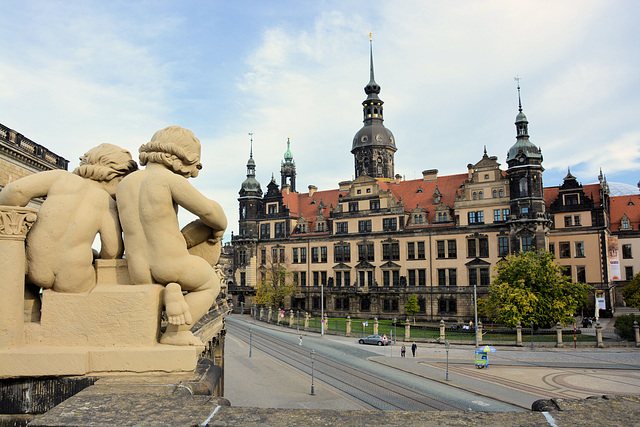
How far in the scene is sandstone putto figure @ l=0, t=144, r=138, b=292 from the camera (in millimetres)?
→ 4266

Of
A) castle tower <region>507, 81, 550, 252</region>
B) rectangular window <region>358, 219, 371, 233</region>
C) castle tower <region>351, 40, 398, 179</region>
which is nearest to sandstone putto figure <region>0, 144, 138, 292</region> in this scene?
castle tower <region>507, 81, 550, 252</region>

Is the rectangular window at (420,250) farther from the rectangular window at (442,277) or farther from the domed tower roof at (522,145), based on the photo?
the domed tower roof at (522,145)

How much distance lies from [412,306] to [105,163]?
51.1 metres

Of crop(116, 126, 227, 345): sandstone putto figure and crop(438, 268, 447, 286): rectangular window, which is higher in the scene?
crop(116, 126, 227, 345): sandstone putto figure

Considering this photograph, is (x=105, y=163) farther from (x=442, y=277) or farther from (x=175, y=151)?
(x=442, y=277)

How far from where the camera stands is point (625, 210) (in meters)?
69.8

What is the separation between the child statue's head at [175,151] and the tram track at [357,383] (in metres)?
18.1

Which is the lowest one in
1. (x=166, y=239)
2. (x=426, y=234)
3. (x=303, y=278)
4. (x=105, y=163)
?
(x=303, y=278)

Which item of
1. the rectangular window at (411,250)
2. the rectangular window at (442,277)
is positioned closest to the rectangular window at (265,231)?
the rectangular window at (411,250)

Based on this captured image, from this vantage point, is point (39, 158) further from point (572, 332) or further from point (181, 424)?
point (572, 332)

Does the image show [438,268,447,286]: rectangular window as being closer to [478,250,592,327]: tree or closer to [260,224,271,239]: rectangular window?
[478,250,592,327]: tree

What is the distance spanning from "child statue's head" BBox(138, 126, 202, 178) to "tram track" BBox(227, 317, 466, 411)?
18.1 meters

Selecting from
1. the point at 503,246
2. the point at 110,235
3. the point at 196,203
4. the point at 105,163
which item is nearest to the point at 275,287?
the point at 503,246

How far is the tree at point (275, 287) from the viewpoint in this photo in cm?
6266
